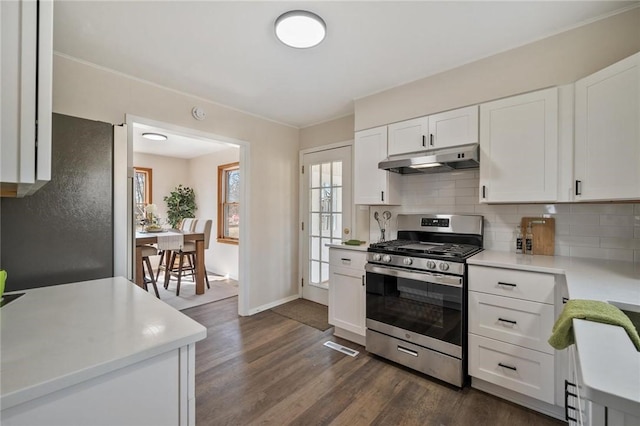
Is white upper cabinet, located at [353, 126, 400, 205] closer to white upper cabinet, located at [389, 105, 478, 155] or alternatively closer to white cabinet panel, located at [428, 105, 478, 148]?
white upper cabinet, located at [389, 105, 478, 155]

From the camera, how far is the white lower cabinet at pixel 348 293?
8.36 feet

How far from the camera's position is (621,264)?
5.72ft

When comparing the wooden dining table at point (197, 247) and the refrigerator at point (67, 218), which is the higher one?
the refrigerator at point (67, 218)

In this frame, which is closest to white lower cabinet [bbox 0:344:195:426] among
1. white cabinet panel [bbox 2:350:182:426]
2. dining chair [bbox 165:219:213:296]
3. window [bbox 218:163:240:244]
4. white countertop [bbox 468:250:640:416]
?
white cabinet panel [bbox 2:350:182:426]

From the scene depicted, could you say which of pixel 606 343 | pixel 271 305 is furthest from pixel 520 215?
pixel 271 305

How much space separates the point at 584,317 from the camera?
0.88m

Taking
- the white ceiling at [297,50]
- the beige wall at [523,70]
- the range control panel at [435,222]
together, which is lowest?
the range control panel at [435,222]

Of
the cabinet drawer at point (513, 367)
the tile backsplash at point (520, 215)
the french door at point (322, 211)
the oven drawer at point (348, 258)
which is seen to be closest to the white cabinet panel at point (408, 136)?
the tile backsplash at point (520, 215)

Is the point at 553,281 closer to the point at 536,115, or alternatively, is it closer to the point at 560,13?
the point at 536,115

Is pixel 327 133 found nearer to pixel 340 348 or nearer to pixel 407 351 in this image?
pixel 340 348

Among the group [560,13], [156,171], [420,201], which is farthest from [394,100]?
[156,171]

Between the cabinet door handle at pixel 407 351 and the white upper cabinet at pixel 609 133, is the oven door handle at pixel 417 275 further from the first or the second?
the white upper cabinet at pixel 609 133

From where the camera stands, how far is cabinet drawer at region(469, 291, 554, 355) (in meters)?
1.67

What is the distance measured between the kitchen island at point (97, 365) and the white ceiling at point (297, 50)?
67.9 inches
